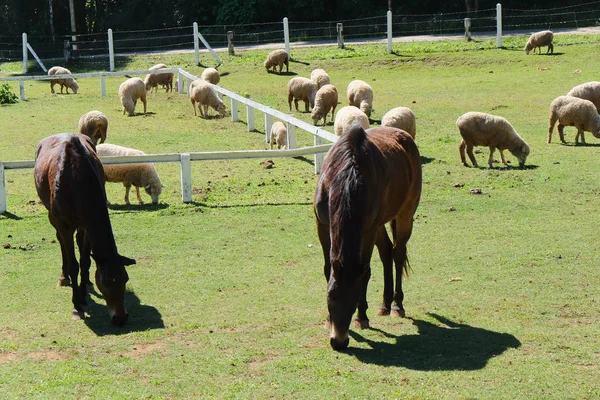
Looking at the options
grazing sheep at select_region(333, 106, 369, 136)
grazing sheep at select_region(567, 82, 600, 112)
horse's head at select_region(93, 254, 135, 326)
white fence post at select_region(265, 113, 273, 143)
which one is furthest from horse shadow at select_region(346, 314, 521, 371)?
grazing sheep at select_region(567, 82, 600, 112)

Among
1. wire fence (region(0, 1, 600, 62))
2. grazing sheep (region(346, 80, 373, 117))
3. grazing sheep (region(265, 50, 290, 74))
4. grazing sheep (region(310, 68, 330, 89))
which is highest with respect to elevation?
wire fence (region(0, 1, 600, 62))

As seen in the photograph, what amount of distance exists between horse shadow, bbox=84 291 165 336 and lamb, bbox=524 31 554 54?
2260 cm

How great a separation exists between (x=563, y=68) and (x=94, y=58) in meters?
21.7

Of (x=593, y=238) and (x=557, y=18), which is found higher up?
(x=557, y=18)

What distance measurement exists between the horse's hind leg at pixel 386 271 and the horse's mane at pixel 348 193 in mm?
1242

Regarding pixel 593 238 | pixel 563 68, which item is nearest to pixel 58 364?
pixel 593 238

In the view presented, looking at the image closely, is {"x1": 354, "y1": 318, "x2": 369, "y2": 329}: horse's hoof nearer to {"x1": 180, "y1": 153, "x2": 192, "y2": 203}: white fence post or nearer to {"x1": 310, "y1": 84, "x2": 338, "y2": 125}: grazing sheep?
{"x1": 180, "y1": 153, "x2": 192, "y2": 203}: white fence post

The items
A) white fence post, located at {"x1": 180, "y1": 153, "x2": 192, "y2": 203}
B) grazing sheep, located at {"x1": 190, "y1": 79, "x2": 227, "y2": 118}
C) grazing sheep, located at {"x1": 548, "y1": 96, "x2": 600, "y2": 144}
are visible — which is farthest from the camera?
grazing sheep, located at {"x1": 190, "y1": 79, "x2": 227, "y2": 118}

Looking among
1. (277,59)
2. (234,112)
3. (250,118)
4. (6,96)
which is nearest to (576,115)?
(250,118)

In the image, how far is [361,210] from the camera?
6.83m

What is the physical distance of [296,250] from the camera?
1102 centimetres

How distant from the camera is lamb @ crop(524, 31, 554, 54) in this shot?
2861 cm

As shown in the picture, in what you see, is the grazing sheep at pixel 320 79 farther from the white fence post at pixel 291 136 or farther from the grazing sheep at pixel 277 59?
the white fence post at pixel 291 136

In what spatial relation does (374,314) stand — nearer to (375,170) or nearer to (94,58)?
(375,170)
